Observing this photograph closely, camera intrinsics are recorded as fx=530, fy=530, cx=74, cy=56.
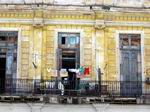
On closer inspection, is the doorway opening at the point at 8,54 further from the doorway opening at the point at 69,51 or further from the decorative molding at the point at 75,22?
the doorway opening at the point at 69,51

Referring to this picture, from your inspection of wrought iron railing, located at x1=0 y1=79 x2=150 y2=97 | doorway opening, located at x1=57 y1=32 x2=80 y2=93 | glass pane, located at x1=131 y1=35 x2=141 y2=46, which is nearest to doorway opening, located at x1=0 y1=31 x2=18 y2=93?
wrought iron railing, located at x1=0 y1=79 x2=150 y2=97

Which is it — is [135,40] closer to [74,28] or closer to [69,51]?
[74,28]

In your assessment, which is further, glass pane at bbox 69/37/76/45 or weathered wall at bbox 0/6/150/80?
glass pane at bbox 69/37/76/45

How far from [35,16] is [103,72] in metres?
3.70

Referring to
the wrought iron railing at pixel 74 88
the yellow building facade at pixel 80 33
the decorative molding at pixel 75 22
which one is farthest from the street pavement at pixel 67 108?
the decorative molding at pixel 75 22

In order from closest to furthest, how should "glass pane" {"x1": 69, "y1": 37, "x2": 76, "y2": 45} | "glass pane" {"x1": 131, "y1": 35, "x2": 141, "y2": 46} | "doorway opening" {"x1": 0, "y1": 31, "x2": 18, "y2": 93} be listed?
"doorway opening" {"x1": 0, "y1": 31, "x2": 18, "y2": 93}
"glass pane" {"x1": 69, "y1": 37, "x2": 76, "y2": 45}
"glass pane" {"x1": 131, "y1": 35, "x2": 141, "y2": 46}

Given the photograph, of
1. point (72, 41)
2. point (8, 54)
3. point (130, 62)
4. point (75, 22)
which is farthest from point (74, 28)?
point (8, 54)

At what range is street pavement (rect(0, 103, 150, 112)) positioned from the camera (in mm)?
20875

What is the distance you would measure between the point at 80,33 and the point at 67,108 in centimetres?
343

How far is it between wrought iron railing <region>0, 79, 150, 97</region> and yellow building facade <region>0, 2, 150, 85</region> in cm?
33

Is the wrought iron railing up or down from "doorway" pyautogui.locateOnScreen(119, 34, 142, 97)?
down

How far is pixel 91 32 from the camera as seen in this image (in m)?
22.5

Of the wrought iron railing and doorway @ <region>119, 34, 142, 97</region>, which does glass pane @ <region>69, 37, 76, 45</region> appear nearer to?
the wrought iron railing

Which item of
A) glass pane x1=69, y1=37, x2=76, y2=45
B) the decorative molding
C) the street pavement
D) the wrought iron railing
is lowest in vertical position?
the street pavement
